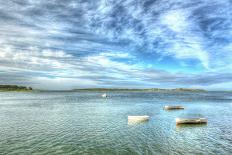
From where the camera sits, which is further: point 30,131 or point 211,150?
point 30,131

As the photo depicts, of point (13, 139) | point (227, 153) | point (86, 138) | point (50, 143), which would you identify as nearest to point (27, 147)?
point (50, 143)

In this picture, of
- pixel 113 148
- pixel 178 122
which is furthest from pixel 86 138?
pixel 178 122

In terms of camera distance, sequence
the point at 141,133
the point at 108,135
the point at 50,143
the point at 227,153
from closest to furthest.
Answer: the point at 227,153 → the point at 50,143 → the point at 108,135 → the point at 141,133

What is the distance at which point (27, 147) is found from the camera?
27438 mm

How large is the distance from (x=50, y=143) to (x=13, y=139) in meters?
6.39

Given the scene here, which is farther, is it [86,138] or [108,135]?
[108,135]

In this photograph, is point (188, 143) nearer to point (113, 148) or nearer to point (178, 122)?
point (113, 148)

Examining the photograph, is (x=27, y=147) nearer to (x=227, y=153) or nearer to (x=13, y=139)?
(x=13, y=139)

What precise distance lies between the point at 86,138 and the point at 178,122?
2204cm

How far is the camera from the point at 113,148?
91.2 feet

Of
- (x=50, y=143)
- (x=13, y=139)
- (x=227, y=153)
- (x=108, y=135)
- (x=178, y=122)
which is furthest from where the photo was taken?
(x=178, y=122)

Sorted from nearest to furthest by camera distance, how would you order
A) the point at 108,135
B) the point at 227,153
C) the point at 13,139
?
the point at 227,153 < the point at 13,139 < the point at 108,135

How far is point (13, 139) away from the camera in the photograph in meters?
31.4

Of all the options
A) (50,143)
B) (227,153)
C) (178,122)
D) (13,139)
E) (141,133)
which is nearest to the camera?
(227,153)
